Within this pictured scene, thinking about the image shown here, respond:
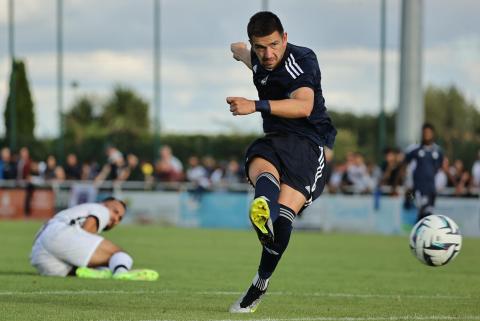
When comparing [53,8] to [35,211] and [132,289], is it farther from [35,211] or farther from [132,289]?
[132,289]

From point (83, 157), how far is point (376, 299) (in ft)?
101

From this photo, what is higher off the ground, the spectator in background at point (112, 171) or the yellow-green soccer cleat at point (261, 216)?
the yellow-green soccer cleat at point (261, 216)

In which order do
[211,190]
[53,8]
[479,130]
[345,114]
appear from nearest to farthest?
[211,190], [53,8], [345,114], [479,130]

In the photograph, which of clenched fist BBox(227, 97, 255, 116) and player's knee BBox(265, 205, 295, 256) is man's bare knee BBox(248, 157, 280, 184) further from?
clenched fist BBox(227, 97, 255, 116)

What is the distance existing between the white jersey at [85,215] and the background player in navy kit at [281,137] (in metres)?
4.24

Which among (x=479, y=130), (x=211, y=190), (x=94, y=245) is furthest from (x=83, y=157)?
(x=94, y=245)

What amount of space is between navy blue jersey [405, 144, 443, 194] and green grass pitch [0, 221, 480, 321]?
125cm

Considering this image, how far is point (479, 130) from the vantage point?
2240 inches

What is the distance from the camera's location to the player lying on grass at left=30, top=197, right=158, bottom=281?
12.5 metres

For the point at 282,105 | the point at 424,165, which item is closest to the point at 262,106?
the point at 282,105

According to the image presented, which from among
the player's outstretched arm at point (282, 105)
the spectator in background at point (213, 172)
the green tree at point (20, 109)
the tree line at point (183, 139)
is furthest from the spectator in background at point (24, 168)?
the player's outstretched arm at point (282, 105)

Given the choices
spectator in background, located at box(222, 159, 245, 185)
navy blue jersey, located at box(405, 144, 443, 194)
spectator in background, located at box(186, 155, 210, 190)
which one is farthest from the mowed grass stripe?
spectator in background, located at box(222, 159, 245, 185)

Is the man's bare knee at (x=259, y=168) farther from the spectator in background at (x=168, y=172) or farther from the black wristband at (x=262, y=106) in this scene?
the spectator in background at (x=168, y=172)

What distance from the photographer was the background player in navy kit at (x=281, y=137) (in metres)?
8.30
